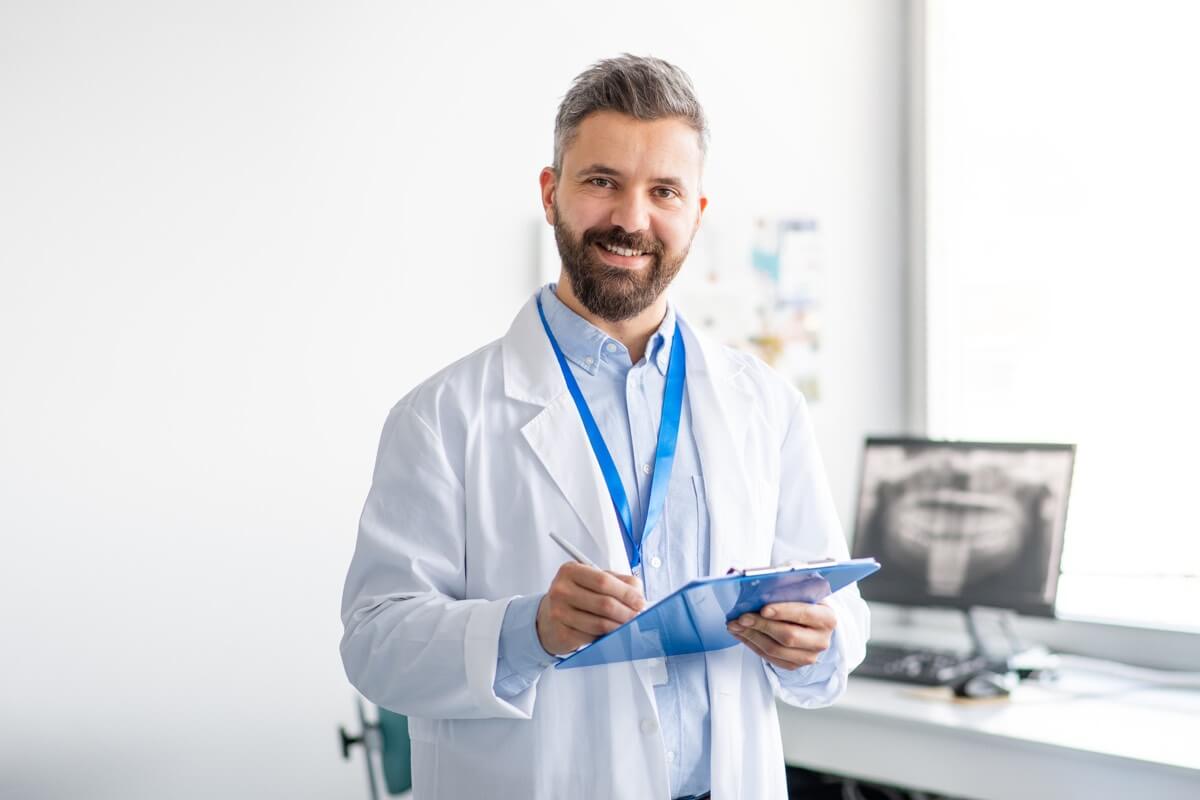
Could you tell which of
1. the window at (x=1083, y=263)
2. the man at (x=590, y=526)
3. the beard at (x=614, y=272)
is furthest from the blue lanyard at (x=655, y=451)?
the window at (x=1083, y=263)

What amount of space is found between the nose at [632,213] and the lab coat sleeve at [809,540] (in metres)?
0.42

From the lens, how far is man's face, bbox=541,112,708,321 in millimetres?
1491

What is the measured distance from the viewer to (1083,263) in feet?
9.68

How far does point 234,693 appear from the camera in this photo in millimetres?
2352

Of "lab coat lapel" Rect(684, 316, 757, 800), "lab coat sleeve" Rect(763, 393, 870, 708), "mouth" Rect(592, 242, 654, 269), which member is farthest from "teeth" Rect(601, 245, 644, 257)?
"lab coat sleeve" Rect(763, 393, 870, 708)

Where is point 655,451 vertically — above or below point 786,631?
above

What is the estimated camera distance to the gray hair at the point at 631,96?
1.50 metres

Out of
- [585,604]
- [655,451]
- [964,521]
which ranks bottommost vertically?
[964,521]

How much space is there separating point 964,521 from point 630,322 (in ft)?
4.73

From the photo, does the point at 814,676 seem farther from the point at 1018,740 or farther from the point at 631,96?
the point at 1018,740

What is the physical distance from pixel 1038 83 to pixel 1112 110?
0.71 ft

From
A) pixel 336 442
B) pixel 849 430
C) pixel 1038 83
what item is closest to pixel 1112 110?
pixel 1038 83

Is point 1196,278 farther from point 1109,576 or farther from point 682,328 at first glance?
point 682,328

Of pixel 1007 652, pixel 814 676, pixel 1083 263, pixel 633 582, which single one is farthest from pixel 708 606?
pixel 1083 263
